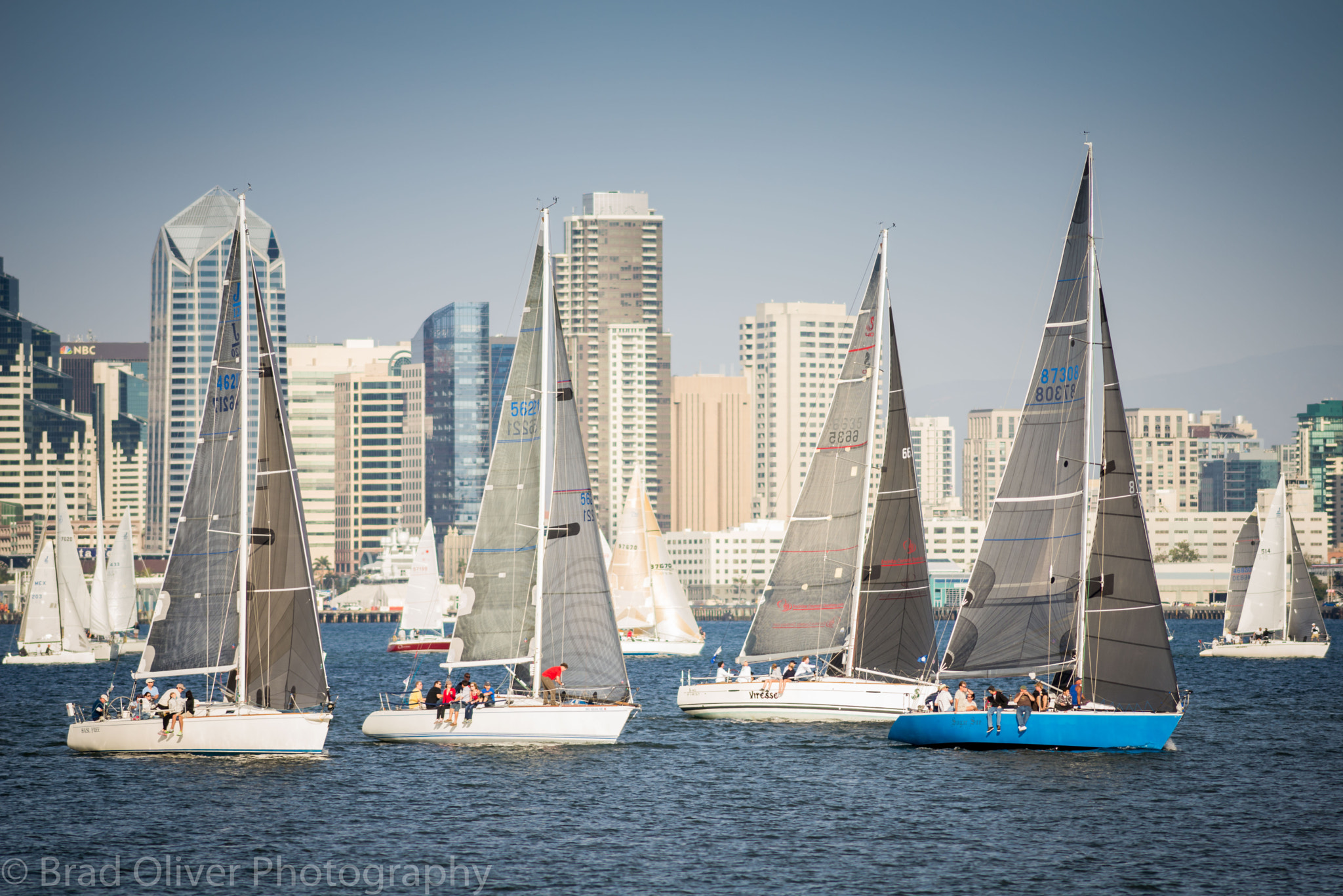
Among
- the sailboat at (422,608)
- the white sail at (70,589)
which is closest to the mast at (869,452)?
the white sail at (70,589)

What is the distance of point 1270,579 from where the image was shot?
301ft

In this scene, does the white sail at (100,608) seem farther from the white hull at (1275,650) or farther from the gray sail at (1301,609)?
the gray sail at (1301,609)

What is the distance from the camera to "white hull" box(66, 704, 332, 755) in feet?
131

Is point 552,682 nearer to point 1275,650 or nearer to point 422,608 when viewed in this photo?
point 1275,650

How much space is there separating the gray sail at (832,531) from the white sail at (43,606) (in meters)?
53.6

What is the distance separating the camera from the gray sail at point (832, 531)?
49562mm

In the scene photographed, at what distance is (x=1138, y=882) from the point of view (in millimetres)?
28812

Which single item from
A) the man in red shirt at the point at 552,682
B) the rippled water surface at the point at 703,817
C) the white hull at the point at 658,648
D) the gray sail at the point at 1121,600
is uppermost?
the gray sail at the point at 1121,600

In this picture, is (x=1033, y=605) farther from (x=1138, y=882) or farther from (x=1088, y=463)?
(x=1138, y=882)

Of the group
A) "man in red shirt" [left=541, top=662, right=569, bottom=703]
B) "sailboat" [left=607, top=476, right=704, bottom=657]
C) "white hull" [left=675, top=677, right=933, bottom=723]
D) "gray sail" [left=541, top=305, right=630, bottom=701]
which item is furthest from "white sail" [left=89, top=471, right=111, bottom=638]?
"man in red shirt" [left=541, top=662, right=569, bottom=703]

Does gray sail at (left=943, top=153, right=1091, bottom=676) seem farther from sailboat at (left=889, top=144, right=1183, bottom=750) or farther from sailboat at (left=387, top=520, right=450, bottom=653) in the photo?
sailboat at (left=387, top=520, right=450, bottom=653)

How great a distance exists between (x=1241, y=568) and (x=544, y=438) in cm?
6394

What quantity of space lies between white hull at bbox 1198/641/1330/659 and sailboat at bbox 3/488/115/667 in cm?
6679

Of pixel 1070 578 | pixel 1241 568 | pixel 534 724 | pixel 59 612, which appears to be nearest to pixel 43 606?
pixel 59 612
